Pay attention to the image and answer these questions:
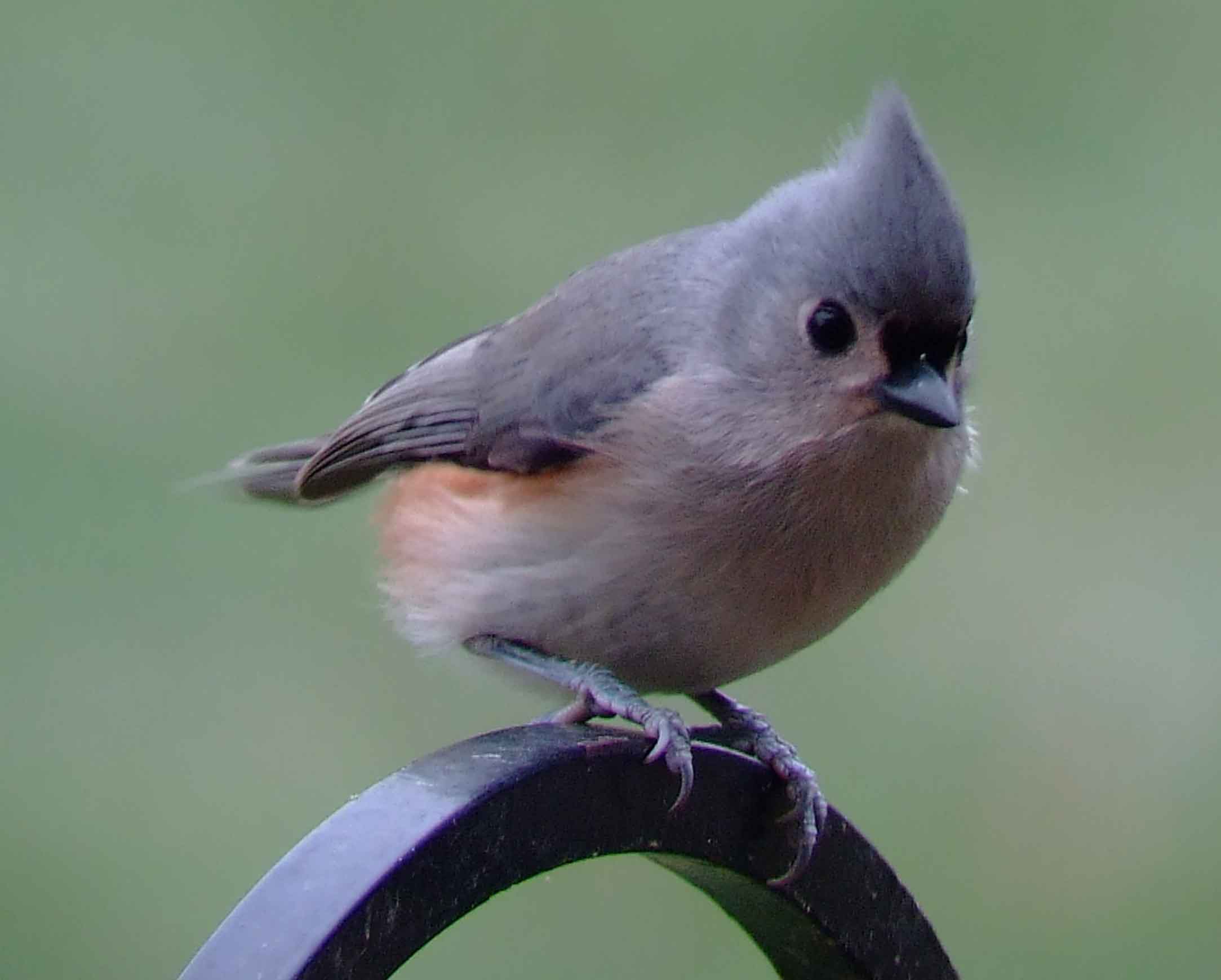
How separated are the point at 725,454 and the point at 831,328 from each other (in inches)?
7.5

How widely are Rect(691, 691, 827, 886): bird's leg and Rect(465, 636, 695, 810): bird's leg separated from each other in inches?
4.5

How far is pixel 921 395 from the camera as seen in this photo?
7.27 feet

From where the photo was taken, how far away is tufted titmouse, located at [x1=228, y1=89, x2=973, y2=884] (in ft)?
7.38

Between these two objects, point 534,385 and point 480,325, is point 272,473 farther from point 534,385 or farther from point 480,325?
point 480,325

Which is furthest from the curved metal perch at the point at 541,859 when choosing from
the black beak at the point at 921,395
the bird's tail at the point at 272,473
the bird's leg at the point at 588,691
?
the bird's tail at the point at 272,473

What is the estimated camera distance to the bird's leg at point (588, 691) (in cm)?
221

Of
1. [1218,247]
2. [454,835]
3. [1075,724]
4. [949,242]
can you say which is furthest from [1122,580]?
[454,835]

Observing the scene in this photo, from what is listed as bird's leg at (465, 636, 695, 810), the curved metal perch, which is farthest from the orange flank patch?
the curved metal perch

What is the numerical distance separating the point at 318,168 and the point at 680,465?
305cm

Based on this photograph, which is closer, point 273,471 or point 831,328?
point 831,328

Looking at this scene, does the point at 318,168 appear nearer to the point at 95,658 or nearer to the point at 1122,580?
the point at 95,658

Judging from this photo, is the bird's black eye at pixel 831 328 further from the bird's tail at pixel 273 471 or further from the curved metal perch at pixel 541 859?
the bird's tail at pixel 273 471

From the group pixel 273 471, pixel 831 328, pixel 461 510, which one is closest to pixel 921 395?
pixel 831 328

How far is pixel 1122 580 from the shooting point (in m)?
4.43
